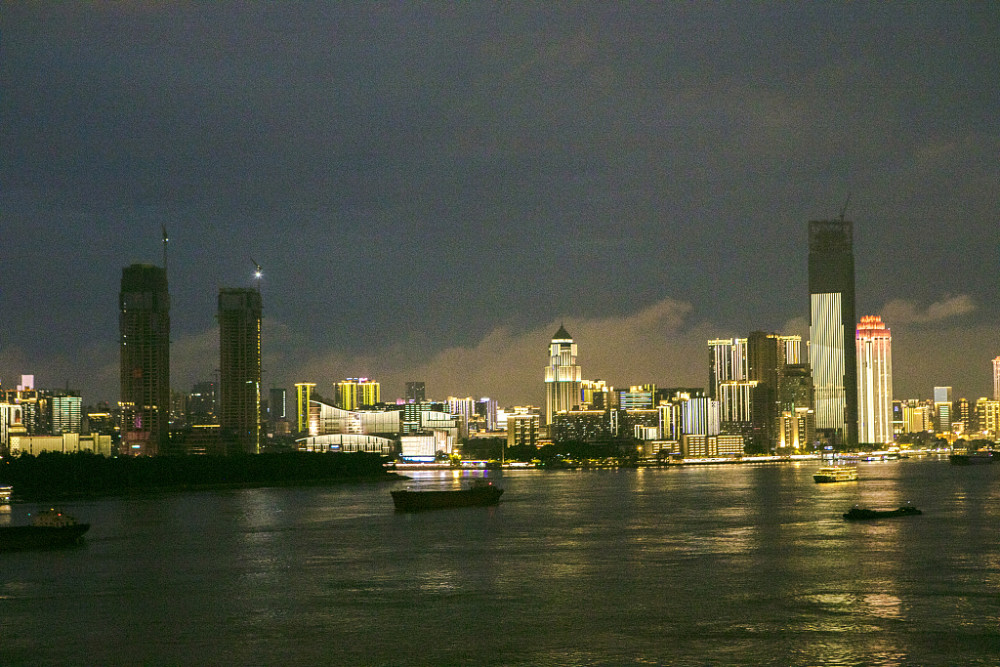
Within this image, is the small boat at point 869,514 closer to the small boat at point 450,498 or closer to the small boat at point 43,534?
the small boat at point 450,498

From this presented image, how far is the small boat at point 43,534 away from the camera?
189 feet

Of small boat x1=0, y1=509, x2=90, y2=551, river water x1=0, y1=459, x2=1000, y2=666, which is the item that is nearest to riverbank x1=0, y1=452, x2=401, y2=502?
small boat x1=0, y1=509, x2=90, y2=551

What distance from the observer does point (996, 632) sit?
99.3 feet

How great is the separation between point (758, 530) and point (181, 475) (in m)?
85.3

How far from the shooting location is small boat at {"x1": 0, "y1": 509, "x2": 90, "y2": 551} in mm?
57562

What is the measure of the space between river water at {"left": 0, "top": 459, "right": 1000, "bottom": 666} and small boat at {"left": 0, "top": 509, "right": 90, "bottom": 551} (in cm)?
167

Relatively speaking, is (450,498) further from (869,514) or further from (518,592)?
(518,592)

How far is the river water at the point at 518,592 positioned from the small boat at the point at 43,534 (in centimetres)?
167

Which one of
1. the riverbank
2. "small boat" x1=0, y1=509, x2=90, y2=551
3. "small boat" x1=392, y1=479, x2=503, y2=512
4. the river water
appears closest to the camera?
the river water

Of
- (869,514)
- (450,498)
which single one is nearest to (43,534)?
(450,498)

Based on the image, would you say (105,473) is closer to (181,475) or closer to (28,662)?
(181,475)

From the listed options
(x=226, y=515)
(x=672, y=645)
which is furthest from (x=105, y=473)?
(x=672, y=645)

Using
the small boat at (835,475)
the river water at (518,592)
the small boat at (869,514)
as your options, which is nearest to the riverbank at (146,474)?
the river water at (518,592)

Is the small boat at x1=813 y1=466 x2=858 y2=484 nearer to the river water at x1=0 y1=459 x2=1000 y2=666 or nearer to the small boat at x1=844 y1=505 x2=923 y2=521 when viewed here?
the river water at x1=0 y1=459 x2=1000 y2=666
